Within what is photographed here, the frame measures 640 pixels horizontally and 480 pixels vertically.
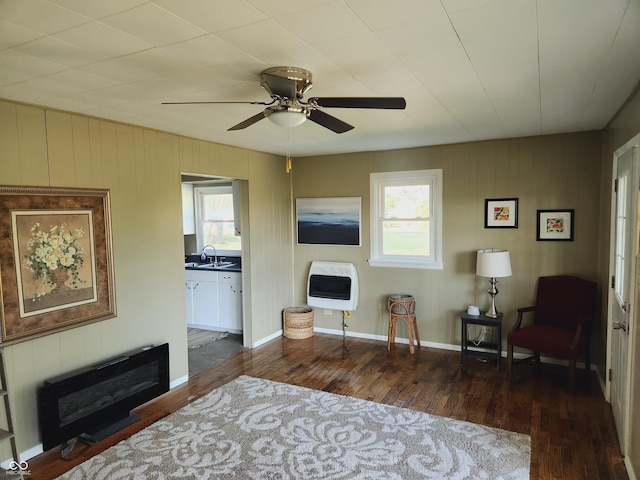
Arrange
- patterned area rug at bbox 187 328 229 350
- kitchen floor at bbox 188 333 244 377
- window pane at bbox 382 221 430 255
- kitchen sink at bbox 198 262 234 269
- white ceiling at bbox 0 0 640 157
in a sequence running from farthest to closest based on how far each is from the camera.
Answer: kitchen sink at bbox 198 262 234 269 < patterned area rug at bbox 187 328 229 350 < window pane at bbox 382 221 430 255 < kitchen floor at bbox 188 333 244 377 < white ceiling at bbox 0 0 640 157

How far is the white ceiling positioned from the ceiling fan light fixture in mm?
219

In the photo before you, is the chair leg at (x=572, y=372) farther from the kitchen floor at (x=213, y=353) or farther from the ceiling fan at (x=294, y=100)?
the kitchen floor at (x=213, y=353)

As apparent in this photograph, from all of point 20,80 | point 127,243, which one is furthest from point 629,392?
point 20,80

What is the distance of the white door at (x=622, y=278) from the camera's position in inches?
105

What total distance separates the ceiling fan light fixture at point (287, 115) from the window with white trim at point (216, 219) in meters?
4.29

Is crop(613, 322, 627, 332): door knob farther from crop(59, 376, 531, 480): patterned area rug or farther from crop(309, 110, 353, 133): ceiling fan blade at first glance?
crop(309, 110, 353, 133): ceiling fan blade

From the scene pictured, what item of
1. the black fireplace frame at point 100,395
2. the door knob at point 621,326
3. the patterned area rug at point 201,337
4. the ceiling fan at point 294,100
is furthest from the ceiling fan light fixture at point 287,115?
the patterned area rug at point 201,337

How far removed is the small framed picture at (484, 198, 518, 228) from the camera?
456cm

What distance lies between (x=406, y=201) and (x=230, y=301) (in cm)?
271

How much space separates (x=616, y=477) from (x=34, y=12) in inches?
151

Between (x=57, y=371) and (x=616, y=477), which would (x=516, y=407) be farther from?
(x=57, y=371)

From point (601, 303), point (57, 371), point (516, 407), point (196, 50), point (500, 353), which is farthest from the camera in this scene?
point (500, 353)

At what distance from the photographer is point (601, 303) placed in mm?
4062

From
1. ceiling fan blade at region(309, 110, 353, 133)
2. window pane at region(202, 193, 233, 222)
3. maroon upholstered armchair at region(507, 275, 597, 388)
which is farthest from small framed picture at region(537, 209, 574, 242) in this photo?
window pane at region(202, 193, 233, 222)
